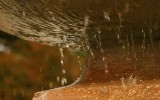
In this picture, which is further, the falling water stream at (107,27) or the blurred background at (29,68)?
the blurred background at (29,68)

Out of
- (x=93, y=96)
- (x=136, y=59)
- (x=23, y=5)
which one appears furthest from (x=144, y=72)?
(x=23, y=5)

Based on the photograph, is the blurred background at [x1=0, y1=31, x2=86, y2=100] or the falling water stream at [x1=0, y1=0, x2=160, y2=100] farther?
the blurred background at [x1=0, y1=31, x2=86, y2=100]

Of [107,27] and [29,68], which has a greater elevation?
[107,27]

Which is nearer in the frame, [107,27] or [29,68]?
[107,27]

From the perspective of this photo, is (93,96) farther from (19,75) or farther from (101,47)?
(19,75)
